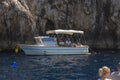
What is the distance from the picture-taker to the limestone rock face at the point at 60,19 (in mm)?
57978

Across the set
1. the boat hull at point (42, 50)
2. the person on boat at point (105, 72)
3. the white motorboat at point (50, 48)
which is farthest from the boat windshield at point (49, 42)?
the person on boat at point (105, 72)

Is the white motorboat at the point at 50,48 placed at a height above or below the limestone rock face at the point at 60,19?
below

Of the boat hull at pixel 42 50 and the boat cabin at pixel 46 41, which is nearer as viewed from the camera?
the boat hull at pixel 42 50

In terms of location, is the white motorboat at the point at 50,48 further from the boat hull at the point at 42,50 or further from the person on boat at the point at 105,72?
the person on boat at the point at 105,72

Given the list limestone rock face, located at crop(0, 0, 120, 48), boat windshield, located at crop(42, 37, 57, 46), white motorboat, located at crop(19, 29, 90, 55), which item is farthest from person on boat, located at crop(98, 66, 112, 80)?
limestone rock face, located at crop(0, 0, 120, 48)

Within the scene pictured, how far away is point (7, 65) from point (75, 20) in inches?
1105

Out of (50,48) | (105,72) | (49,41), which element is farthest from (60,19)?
(105,72)

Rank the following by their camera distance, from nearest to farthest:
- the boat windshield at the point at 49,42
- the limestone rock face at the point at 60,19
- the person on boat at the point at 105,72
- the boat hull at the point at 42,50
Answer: the person on boat at the point at 105,72
the boat hull at the point at 42,50
the boat windshield at the point at 49,42
the limestone rock face at the point at 60,19

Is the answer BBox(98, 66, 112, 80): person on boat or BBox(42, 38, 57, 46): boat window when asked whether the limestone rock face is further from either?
BBox(98, 66, 112, 80): person on boat

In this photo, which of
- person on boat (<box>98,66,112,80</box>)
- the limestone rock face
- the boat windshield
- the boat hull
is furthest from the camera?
the limestone rock face

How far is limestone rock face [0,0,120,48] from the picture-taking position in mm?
57978

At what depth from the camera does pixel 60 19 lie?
61406 mm

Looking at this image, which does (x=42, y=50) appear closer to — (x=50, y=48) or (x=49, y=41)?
(x=50, y=48)

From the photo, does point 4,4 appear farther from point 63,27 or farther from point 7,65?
point 7,65
